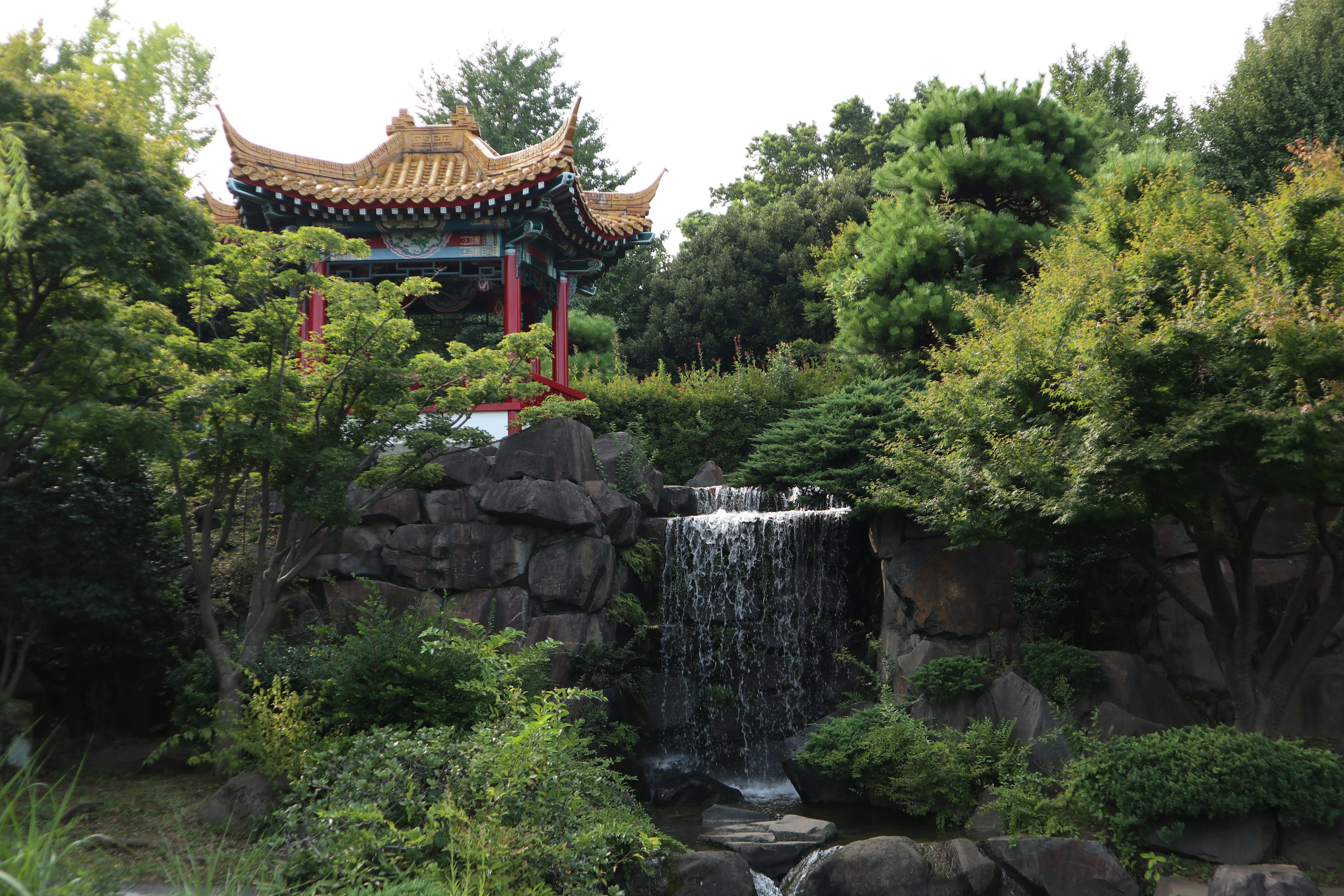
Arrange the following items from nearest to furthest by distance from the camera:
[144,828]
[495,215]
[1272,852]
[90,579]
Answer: [144,828], [1272,852], [90,579], [495,215]

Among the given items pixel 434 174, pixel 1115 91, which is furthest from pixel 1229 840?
pixel 1115 91

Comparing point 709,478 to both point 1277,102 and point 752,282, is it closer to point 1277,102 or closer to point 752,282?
point 752,282

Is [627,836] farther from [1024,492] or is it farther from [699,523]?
[699,523]

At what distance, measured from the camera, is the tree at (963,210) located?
15.1 m

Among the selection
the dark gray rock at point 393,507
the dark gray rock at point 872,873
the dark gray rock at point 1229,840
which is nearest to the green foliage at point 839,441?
the dark gray rock at point 872,873

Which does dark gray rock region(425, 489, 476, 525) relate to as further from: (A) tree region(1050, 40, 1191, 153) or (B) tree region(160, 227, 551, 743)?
(A) tree region(1050, 40, 1191, 153)

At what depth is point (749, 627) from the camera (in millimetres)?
13102

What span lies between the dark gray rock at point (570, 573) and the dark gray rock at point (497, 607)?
0.29 metres

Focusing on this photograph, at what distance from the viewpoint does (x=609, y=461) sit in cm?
1345

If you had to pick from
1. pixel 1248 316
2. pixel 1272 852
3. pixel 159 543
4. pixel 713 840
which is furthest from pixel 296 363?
pixel 1272 852

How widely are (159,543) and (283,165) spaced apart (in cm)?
670

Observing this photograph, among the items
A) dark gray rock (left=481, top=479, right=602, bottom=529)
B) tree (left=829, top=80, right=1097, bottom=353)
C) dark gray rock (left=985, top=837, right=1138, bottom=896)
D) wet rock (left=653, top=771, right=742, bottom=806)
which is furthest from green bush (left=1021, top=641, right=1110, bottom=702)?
tree (left=829, top=80, right=1097, bottom=353)

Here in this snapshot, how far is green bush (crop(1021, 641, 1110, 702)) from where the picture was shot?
32.6ft

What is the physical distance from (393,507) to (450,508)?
0.74 meters
